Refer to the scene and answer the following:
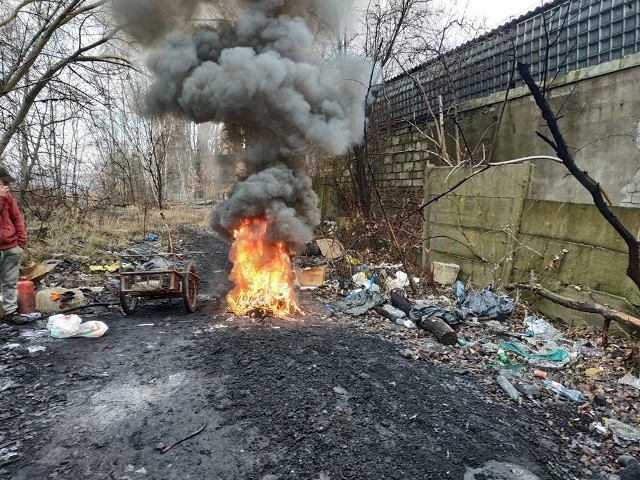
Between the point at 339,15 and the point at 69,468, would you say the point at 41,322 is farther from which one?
the point at 339,15

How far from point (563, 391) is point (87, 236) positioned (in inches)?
490

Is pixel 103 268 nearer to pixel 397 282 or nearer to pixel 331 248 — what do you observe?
pixel 331 248

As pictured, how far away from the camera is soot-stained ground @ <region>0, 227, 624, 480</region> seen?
2.83 metres

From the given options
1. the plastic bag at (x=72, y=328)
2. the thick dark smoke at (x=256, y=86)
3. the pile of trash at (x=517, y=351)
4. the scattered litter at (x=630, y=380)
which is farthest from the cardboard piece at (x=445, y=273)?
the plastic bag at (x=72, y=328)

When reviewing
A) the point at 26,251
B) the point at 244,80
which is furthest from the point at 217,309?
the point at 26,251

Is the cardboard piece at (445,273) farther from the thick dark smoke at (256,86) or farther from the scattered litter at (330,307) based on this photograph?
the thick dark smoke at (256,86)

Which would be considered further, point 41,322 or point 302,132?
point 302,132

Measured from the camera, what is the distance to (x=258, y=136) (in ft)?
24.1

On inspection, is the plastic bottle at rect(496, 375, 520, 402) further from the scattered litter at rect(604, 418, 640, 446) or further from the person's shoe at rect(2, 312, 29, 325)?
the person's shoe at rect(2, 312, 29, 325)

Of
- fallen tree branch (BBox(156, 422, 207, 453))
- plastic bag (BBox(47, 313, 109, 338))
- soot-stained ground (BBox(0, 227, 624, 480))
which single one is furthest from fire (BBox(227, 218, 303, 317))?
fallen tree branch (BBox(156, 422, 207, 453))

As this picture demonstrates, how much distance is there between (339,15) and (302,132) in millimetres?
3309

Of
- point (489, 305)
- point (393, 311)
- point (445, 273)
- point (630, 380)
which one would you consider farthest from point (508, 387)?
point (445, 273)

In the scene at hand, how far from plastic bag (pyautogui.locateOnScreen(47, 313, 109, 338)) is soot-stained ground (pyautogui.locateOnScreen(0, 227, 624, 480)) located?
10cm

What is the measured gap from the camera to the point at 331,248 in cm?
997
